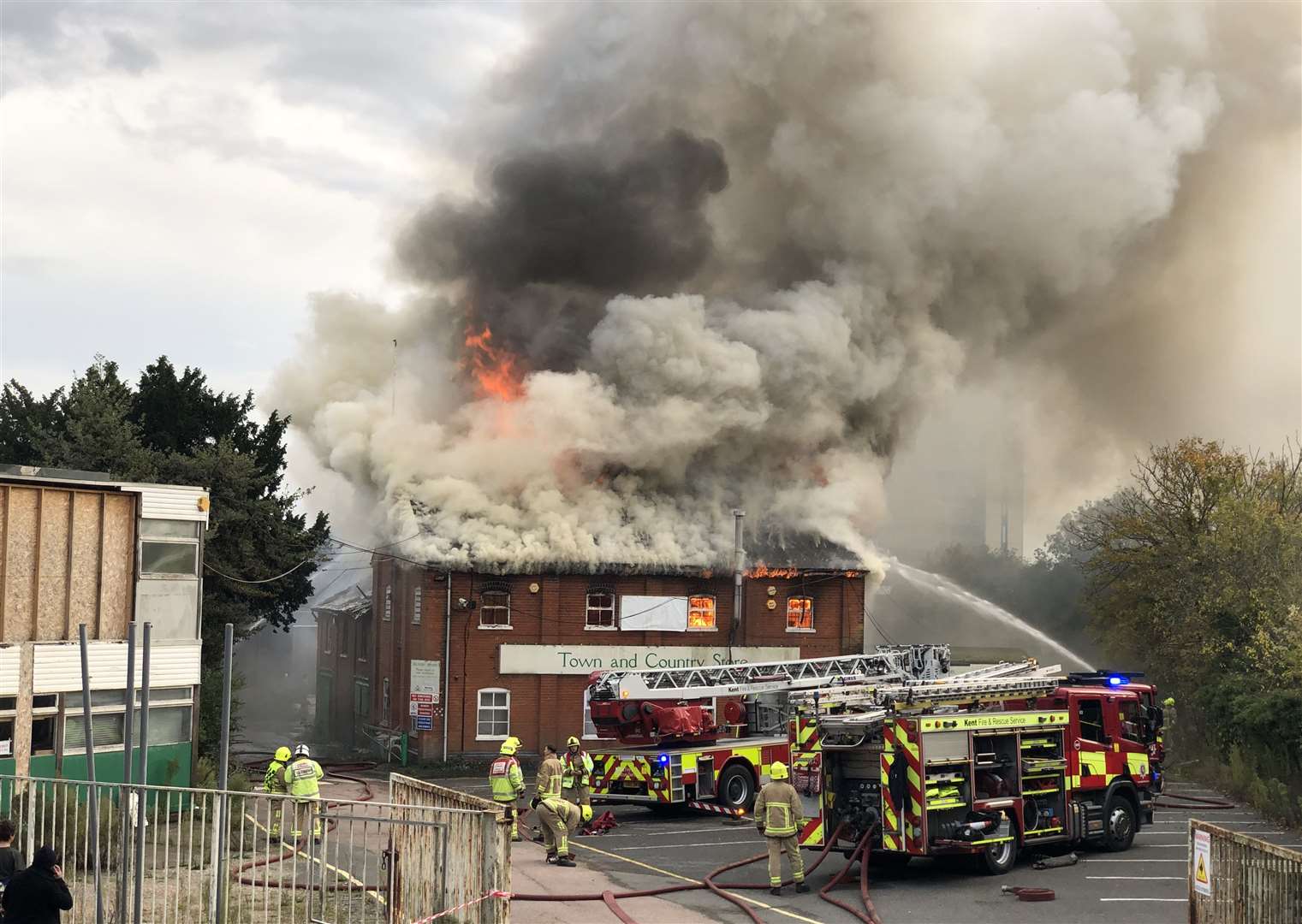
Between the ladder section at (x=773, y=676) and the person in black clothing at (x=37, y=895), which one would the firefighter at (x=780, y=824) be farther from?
the person in black clothing at (x=37, y=895)

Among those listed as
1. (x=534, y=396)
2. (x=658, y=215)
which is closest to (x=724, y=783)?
(x=534, y=396)

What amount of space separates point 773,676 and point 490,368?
1950cm

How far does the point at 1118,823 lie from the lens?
19.3 m

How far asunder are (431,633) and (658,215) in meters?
17.0

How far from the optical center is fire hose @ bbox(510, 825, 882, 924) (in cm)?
1442

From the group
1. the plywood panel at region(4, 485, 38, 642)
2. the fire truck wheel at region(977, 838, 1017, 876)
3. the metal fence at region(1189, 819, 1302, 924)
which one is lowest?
the fire truck wheel at region(977, 838, 1017, 876)

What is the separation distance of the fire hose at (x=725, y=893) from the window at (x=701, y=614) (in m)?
18.8

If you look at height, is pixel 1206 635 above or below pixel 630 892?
above

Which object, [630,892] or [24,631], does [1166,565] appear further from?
[24,631]

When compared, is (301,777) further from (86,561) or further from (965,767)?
(965,767)

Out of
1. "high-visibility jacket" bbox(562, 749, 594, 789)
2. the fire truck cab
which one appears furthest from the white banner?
the fire truck cab

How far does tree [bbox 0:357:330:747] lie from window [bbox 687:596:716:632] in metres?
10.2

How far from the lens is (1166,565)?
37219mm

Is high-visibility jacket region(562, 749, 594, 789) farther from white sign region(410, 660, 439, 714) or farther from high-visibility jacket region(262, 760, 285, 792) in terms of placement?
white sign region(410, 660, 439, 714)
